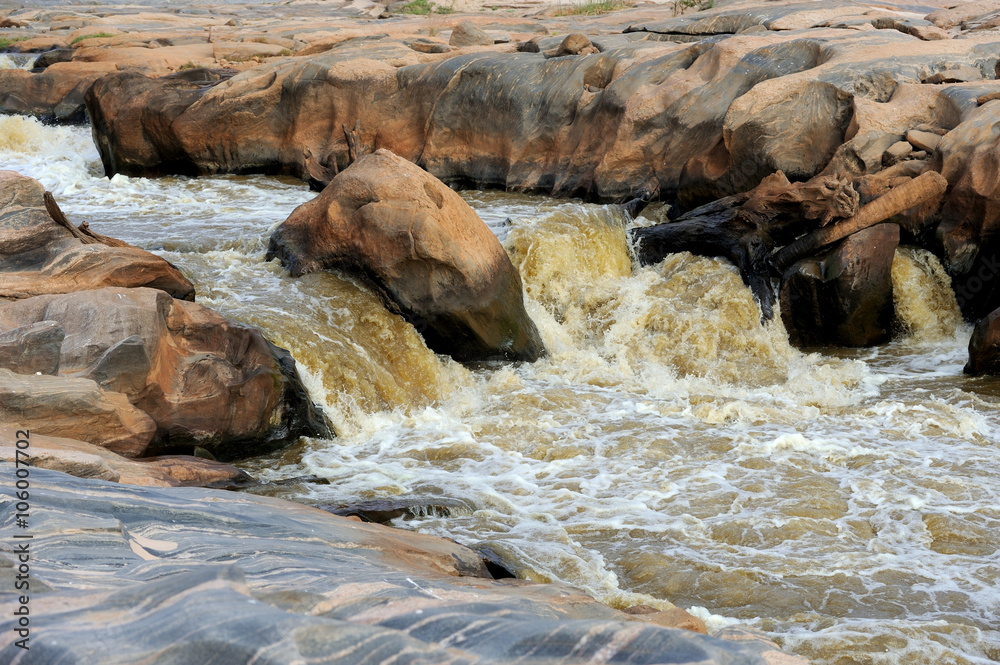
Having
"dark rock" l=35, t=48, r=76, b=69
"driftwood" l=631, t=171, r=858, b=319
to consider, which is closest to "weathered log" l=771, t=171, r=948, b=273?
"driftwood" l=631, t=171, r=858, b=319

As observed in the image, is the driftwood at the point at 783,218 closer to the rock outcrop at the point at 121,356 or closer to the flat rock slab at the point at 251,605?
the rock outcrop at the point at 121,356

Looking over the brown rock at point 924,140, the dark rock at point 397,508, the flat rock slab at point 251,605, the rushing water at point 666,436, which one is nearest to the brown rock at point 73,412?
the rushing water at point 666,436

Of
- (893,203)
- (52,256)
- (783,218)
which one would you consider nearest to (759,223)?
(783,218)

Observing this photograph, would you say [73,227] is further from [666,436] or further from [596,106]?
[596,106]

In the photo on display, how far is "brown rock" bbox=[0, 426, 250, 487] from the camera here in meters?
3.76

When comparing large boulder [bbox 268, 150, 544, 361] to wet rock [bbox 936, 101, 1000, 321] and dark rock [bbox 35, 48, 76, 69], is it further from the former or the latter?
dark rock [bbox 35, 48, 76, 69]

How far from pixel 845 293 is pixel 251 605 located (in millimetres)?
7662

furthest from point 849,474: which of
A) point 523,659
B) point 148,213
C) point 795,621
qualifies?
point 148,213

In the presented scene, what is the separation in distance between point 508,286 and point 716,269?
2489mm

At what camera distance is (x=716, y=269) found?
30.4 feet

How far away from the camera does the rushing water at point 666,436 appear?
463cm

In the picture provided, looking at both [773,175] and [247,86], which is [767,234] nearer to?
[773,175]

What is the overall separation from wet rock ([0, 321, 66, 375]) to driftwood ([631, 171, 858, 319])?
249 inches

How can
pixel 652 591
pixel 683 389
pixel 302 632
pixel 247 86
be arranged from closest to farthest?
pixel 302 632, pixel 652 591, pixel 683 389, pixel 247 86
